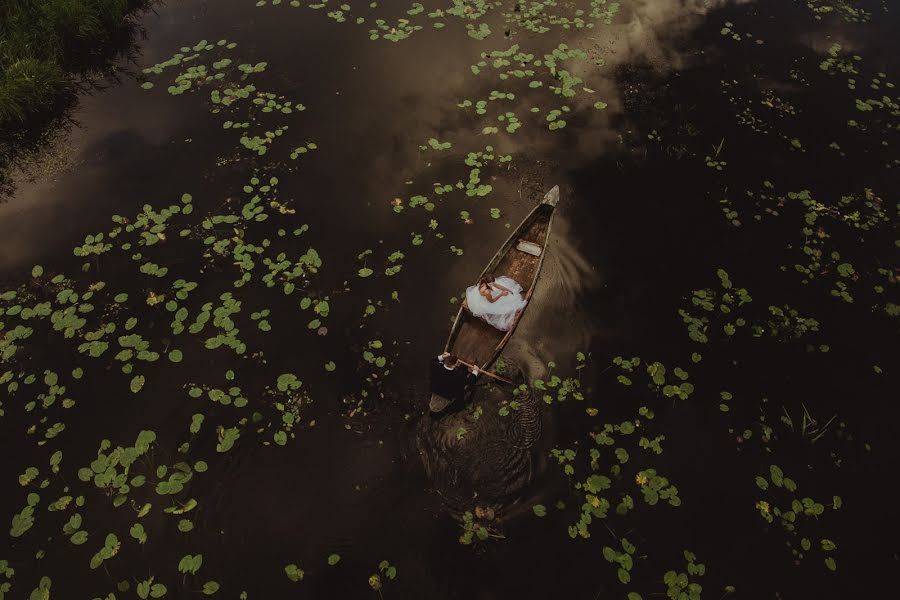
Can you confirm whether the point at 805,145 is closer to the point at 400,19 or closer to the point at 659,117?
the point at 659,117

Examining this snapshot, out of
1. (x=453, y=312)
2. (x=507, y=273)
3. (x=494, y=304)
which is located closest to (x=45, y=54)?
(x=453, y=312)

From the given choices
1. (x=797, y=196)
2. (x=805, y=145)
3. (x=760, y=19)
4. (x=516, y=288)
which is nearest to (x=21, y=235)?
(x=516, y=288)

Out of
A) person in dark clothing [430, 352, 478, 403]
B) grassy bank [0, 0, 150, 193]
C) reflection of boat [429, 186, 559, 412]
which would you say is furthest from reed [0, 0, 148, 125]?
person in dark clothing [430, 352, 478, 403]

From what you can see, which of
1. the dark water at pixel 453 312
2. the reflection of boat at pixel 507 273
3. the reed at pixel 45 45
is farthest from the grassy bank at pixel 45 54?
the reflection of boat at pixel 507 273

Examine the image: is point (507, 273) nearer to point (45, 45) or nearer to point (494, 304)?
point (494, 304)

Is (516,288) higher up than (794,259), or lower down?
higher up

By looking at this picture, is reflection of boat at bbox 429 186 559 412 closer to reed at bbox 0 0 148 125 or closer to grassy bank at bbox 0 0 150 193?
grassy bank at bbox 0 0 150 193
